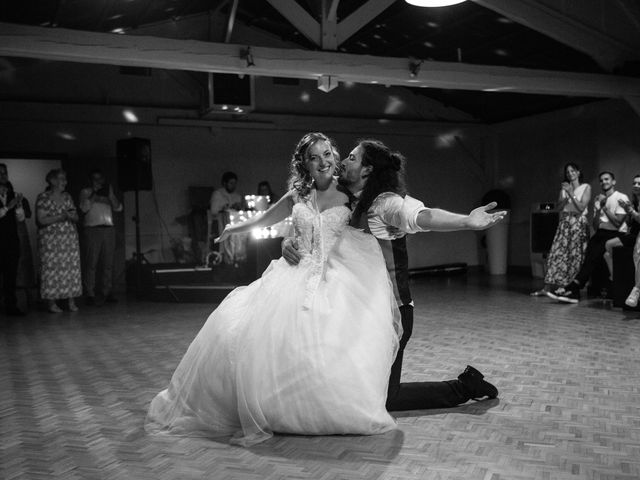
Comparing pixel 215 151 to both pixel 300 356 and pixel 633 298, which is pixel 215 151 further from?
pixel 300 356

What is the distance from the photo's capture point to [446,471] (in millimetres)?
2709

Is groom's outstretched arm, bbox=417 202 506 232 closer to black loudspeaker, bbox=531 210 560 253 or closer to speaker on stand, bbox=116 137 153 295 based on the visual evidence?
speaker on stand, bbox=116 137 153 295

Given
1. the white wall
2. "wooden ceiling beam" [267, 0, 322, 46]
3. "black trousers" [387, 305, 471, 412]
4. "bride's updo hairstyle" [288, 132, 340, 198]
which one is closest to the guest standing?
the white wall

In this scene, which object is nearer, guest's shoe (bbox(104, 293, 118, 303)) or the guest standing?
the guest standing

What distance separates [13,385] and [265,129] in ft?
26.1

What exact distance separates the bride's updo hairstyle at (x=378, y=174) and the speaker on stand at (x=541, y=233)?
821 cm

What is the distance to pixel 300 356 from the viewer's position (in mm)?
3025

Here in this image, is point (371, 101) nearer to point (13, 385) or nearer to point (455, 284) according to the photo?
point (455, 284)

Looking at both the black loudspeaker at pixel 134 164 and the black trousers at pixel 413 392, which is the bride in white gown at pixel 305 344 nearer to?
the black trousers at pixel 413 392

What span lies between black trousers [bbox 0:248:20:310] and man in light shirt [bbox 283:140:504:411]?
17.1ft

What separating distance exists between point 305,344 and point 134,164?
6.90 meters

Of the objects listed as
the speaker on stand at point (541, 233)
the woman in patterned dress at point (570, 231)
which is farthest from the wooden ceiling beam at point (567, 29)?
A: the speaker on stand at point (541, 233)

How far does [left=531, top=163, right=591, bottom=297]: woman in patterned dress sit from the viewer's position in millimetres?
8039

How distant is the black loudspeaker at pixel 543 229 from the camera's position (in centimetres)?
1095
